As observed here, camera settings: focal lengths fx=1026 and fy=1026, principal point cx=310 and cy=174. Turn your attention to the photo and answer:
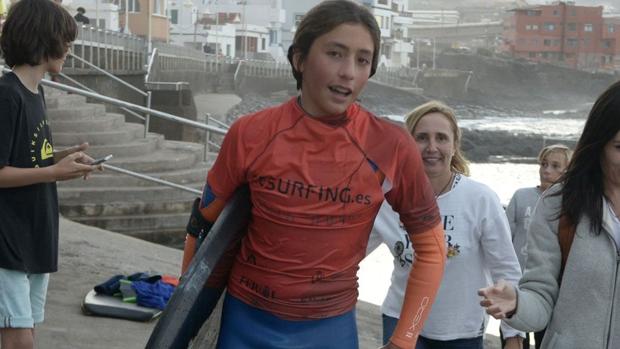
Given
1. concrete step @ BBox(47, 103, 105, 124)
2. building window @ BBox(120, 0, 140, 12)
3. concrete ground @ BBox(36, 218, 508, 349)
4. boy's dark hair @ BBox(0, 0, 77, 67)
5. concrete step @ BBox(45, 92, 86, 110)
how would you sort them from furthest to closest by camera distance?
building window @ BBox(120, 0, 140, 12) → concrete step @ BBox(45, 92, 86, 110) → concrete step @ BBox(47, 103, 105, 124) → concrete ground @ BBox(36, 218, 508, 349) → boy's dark hair @ BBox(0, 0, 77, 67)

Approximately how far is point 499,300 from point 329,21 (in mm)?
951

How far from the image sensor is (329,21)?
9.49 feet

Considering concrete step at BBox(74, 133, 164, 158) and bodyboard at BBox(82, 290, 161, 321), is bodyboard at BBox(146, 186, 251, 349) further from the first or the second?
concrete step at BBox(74, 133, 164, 158)

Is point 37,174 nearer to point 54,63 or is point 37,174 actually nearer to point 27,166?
point 27,166

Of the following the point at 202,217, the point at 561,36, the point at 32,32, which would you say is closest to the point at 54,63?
the point at 32,32

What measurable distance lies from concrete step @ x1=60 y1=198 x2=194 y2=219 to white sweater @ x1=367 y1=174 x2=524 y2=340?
8.63 m

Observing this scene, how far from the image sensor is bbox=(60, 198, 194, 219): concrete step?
12250 mm

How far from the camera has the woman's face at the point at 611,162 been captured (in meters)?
3.10

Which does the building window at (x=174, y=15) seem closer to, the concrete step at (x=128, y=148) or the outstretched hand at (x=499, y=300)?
the concrete step at (x=128, y=148)

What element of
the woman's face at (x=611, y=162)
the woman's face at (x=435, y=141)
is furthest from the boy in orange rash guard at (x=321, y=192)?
the woman's face at (x=435, y=141)

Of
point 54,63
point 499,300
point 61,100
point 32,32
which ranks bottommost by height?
point 61,100

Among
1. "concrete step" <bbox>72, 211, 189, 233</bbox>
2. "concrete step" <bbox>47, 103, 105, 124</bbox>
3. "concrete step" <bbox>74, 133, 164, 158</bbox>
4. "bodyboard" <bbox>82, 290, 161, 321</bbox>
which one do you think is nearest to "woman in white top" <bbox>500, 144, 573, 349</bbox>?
"bodyboard" <bbox>82, 290, 161, 321</bbox>

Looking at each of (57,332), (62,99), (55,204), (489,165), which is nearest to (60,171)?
(55,204)

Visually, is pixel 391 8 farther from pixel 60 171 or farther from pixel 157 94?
pixel 60 171
